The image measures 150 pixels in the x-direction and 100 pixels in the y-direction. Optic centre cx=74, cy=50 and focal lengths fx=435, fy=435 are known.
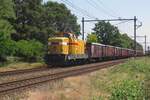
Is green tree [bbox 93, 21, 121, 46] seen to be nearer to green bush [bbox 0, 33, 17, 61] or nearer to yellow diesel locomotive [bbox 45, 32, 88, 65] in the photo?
yellow diesel locomotive [bbox 45, 32, 88, 65]

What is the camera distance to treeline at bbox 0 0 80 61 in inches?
1670

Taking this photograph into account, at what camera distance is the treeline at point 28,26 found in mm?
42406

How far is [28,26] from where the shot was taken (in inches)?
2515

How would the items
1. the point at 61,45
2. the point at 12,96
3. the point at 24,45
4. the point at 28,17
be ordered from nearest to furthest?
the point at 12,96 → the point at 61,45 → the point at 24,45 → the point at 28,17

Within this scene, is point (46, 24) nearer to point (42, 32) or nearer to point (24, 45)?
point (42, 32)

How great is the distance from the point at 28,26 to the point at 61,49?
79.4ft

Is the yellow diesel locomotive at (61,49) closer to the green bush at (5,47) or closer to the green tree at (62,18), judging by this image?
the green bush at (5,47)

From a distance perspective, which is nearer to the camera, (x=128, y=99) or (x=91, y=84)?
(x=128, y=99)

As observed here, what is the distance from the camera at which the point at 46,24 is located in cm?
7300

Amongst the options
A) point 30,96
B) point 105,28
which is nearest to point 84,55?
point 30,96

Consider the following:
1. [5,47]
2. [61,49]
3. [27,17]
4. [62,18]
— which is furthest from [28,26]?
[62,18]

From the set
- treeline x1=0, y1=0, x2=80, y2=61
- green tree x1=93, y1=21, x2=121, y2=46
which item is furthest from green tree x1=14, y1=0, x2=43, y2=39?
green tree x1=93, y1=21, x2=121, y2=46

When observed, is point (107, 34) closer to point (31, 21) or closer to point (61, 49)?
point (31, 21)

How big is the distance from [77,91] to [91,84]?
374 centimetres
